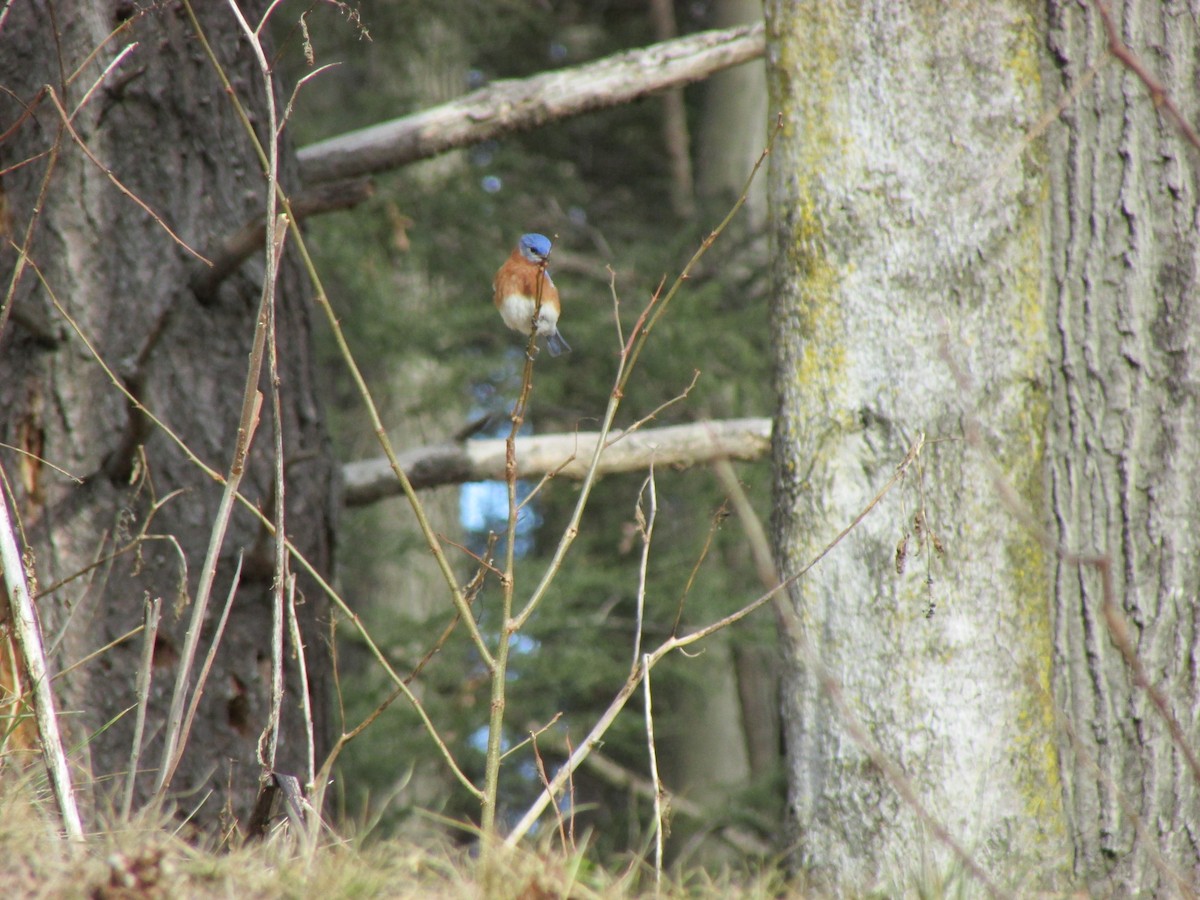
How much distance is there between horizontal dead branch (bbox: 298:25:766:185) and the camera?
11.2 ft

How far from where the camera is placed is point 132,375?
2643 millimetres

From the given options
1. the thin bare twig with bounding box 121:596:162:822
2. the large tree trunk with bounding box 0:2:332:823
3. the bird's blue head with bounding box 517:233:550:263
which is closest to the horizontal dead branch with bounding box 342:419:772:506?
the bird's blue head with bounding box 517:233:550:263

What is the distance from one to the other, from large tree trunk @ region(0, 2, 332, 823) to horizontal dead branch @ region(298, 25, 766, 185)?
2.08 ft

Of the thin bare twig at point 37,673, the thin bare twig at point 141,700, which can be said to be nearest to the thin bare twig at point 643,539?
the thin bare twig at point 141,700

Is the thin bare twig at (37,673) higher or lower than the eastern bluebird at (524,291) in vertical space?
lower

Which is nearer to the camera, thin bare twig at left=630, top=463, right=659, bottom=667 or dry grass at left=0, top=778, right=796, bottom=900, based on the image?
dry grass at left=0, top=778, right=796, bottom=900

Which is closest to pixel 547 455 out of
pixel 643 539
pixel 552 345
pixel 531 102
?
pixel 552 345

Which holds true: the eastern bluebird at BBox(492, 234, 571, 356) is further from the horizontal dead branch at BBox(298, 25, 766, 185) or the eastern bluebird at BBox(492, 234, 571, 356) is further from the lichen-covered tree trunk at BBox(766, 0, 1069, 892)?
the lichen-covered tree trunk at BBox(766, 0, 1069, 892)

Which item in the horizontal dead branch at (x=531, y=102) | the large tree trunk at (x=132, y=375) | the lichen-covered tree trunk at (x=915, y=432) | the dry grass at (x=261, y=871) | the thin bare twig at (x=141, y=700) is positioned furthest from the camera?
the horizontal dead branch at (x=531, y=102)

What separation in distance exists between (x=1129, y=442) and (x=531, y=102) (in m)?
2.04

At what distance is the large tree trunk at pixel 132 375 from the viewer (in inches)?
103

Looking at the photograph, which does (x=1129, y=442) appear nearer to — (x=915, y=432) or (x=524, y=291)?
(x=915, y=432)

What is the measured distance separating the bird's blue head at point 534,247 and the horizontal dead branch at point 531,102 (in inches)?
13.5

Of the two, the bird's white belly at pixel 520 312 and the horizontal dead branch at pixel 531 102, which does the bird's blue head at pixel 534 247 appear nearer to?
the bird's white belly at pixel 520 312
